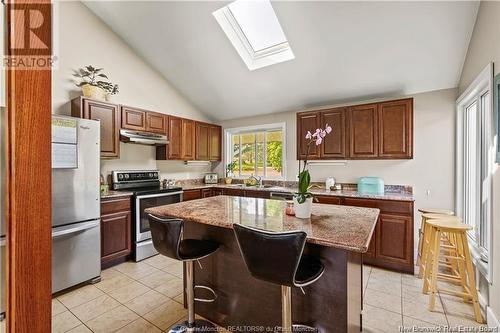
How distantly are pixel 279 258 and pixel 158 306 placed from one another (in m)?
1.70

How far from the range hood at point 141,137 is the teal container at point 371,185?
3.22 meters

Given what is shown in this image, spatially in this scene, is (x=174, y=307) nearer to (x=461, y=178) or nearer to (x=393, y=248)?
(x=393, y=248)

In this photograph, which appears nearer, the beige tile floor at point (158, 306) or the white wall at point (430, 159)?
the beige tile floor at point (158, 306)

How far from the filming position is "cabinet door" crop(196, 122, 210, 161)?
4.78 metres

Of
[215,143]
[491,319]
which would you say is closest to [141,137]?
[215,143]

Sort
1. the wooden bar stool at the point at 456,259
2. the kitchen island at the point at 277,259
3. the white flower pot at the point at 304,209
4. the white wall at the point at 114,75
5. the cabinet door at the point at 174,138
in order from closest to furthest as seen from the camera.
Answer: the kitchen island at the point at 277,259, the white flower pot at the point at 304,209, the wooden bar stool at the point at 456,259, the white wall at the point at 114,75, the cabinet door at the point at 174,138

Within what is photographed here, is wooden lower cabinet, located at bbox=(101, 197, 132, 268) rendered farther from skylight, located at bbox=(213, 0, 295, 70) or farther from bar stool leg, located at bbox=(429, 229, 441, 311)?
bar stool leg, located at bbox=(429, 229, 441, 311)

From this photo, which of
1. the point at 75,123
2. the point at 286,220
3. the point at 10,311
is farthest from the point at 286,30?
the point at 10,311

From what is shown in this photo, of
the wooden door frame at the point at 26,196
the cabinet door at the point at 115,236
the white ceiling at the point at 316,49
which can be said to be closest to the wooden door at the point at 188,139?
the white ceiling at the point at 316,49

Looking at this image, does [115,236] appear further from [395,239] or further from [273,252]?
[395,239]

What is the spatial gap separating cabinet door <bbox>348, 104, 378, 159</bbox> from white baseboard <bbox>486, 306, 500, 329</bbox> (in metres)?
1.97

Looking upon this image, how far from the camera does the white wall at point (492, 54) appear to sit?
1.86 metres

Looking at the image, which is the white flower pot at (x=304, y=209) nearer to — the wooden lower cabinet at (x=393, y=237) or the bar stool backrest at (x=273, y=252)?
the bar stool backrest at (x=273, y=252)

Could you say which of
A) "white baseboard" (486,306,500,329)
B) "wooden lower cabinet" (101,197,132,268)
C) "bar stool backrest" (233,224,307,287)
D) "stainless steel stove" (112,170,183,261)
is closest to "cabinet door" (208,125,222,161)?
"stainless steel stove" (112,170,183,261)
